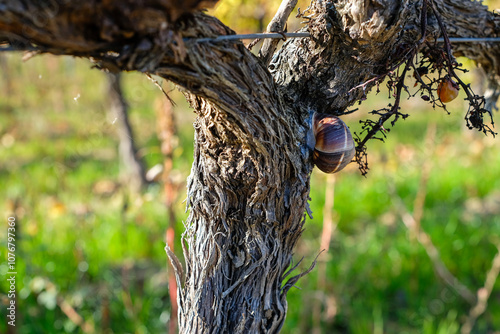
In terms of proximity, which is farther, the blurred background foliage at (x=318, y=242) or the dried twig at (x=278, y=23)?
the blurred background foliage at (x=318, y=242)

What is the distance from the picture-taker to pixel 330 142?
936mm

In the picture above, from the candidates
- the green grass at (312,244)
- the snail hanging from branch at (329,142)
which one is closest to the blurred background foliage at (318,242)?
the green grass at (312,244)

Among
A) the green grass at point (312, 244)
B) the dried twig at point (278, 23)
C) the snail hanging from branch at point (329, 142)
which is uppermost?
the dried twig at point (278, 23)

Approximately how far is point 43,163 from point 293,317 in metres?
4.04

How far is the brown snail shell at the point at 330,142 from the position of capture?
37.1 inches

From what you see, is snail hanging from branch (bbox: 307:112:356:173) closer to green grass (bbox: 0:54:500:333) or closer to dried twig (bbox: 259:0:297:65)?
dried twig (bbox: 259:0:297:65)

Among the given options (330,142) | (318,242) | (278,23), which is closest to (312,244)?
(318,242)

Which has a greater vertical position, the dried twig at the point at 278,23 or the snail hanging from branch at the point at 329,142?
the dried twig at the point at 278,23

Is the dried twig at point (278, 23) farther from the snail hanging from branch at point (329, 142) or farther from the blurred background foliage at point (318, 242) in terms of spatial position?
the blurred background foliage at point (318, 242)

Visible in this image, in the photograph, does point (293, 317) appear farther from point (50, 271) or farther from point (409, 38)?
point (409, 38)

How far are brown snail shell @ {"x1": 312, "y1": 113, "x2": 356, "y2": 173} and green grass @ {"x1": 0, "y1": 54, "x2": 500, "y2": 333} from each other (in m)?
0.60

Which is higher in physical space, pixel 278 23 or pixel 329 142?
pixel 278 23

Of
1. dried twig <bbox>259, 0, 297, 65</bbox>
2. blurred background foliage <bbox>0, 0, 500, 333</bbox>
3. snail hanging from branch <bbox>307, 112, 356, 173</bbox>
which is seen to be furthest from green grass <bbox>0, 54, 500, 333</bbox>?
snail hanging from branch <bbox>307, 112, 356, 173</bbox>

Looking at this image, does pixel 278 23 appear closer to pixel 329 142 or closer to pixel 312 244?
pixel 329 142
